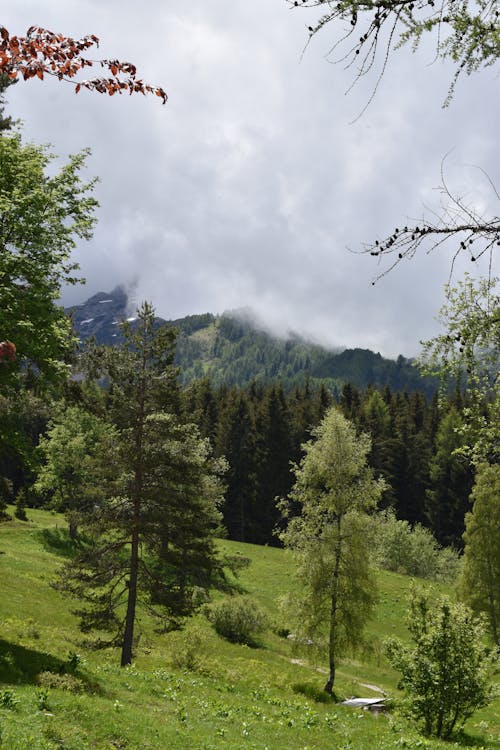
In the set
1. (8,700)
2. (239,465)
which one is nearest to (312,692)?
(8,700)

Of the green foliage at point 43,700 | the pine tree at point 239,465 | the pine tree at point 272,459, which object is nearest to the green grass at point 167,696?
the green foliage at point 43,700

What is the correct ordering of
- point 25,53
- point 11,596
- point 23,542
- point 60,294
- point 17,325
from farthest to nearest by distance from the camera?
point 23,542
point 11,596
point 60,294
point 17,325
point 25,53

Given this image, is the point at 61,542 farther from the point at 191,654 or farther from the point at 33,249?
the point at 33,249

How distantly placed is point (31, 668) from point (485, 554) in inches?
1175

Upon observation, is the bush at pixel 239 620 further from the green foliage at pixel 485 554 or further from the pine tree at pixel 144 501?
the green foliage at pixel 485 554

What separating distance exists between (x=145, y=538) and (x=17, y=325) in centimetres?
1069

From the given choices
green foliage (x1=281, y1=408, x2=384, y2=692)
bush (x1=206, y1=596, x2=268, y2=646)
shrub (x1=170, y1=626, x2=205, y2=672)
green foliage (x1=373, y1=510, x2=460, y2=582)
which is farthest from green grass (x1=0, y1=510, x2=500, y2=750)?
green foliage (x1=373, y1=510, x2=460, y2=582)

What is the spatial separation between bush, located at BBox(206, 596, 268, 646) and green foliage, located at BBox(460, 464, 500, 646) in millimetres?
13509

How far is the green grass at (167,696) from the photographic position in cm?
1001

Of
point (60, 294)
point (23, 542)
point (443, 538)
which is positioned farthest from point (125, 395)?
point (443, 538)

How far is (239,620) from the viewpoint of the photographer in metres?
31.2

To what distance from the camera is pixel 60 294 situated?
15.6 m

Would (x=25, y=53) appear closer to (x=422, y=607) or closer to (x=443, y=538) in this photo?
(x=422, y=607)

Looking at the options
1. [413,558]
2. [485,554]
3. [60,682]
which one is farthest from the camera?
[413,558]
